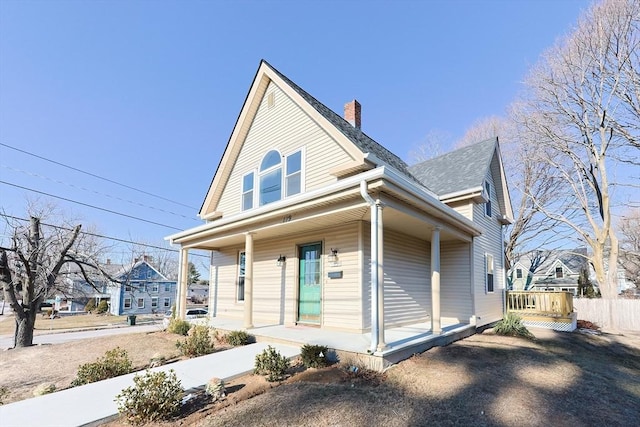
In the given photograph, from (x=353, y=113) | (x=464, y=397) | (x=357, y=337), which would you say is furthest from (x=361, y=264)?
(x=353, y=113)

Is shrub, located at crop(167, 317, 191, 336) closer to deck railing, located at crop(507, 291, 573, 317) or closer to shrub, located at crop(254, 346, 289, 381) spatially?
shrub, located at crop(254, 346, 289, 381)

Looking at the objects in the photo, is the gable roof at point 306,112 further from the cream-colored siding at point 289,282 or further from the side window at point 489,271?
the side window at point 489,271

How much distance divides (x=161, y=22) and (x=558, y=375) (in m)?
15.6

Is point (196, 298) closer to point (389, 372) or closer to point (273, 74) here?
point (273, 74)

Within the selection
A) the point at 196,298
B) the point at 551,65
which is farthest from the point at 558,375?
the point at 196,298

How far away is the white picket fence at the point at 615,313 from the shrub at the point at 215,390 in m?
17.2

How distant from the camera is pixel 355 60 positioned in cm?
1697

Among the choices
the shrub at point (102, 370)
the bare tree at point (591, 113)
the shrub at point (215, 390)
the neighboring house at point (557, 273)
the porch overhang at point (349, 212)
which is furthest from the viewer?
the neighboring house at point (557, 273)

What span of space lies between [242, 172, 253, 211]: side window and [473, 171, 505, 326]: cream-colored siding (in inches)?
293

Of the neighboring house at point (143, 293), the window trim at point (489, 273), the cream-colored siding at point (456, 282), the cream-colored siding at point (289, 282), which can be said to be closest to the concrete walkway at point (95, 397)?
the cream-colored siding at point (289, 282)

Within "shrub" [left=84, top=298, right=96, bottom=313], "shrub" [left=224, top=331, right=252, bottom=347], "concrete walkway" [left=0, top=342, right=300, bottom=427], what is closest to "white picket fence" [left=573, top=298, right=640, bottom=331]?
"concrete walkway" [left=0, top=342, right=300, bottom=427]

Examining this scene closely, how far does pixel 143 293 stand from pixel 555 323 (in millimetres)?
39451

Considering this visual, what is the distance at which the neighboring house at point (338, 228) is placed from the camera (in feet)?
23.0

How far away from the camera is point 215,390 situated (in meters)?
4.54
